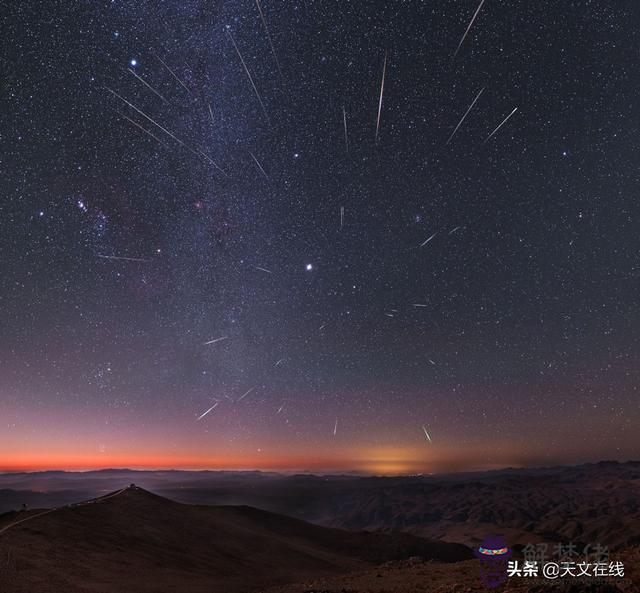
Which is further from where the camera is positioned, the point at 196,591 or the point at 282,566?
the point at 282,566

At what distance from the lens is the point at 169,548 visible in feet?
125

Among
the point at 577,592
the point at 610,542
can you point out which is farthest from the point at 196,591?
the point at 610,542

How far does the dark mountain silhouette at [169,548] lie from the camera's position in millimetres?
25938

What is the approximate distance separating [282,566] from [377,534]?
24893mm

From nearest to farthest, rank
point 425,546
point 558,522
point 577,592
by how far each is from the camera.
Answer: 1. point 577,592
2. point 425,546
3. point 558,522

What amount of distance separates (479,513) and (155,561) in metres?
181

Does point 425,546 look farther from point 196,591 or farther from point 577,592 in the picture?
point 577,592

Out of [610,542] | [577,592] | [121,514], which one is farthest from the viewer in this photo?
[610,542]

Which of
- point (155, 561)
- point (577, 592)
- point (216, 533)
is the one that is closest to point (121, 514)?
point (216, 533)

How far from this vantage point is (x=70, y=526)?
34844mm

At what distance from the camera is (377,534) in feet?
202

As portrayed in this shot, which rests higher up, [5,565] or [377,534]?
[5,565]

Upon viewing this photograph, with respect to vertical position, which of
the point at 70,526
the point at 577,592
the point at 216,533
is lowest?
the point at 216,533

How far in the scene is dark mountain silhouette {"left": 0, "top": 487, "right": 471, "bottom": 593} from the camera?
25.9 meters
